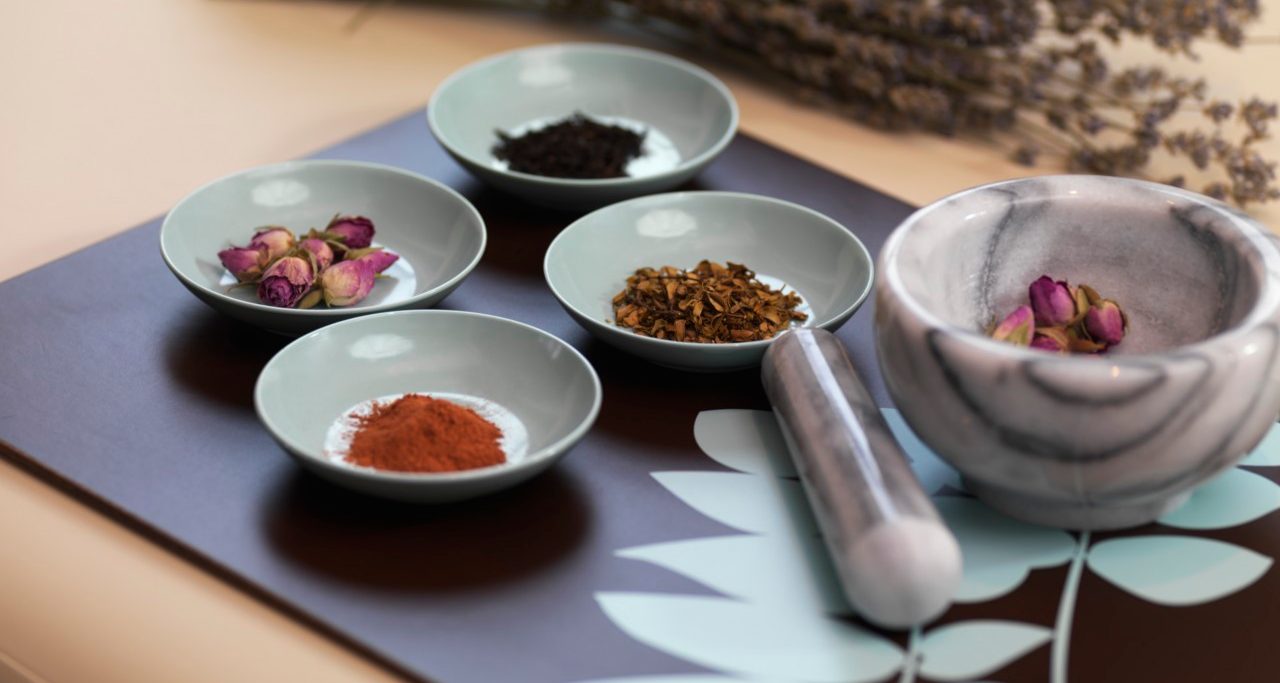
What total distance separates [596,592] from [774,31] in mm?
808

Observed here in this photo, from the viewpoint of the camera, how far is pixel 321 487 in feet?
2.44

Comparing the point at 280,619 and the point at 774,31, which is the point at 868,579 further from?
Result: the point at 774,31

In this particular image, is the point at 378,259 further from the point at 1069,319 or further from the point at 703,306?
the point at 1069,319

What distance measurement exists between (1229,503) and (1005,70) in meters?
0.61

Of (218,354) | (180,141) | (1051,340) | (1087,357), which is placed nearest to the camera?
(1087,357)

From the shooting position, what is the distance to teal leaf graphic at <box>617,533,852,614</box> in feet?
2.22

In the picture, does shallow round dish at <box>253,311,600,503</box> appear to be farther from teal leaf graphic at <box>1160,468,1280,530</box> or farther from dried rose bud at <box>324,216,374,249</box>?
teal leaf graphic at <box>1160,468,1280,530</box>

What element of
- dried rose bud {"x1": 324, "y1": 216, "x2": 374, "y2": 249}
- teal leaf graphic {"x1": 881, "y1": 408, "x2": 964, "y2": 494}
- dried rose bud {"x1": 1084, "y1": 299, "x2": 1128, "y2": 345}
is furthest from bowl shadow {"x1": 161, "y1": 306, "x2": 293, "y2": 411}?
dried rose bud {"x1": 1084, "y1": 299, "x2": 1128, "y2": 345}

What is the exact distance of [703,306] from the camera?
2.86 ft

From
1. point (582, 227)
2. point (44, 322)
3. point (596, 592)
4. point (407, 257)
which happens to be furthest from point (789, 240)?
point (44, 322)

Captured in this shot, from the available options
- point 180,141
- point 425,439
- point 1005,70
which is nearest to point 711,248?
point 425,439

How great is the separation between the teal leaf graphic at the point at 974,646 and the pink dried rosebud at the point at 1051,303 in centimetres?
19

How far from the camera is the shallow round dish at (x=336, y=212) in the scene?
92 centimetres

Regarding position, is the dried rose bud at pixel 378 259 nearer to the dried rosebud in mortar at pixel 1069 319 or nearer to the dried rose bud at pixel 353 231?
the dried rose bud at pixel 353 231
